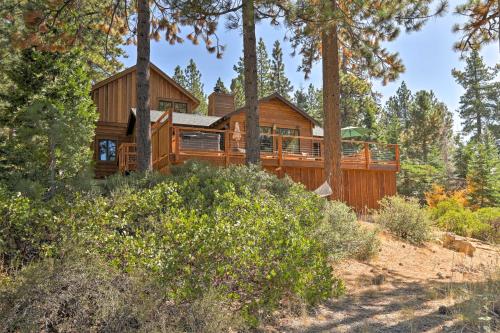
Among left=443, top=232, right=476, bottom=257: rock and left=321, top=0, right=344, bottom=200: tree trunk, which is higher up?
left=321, top=0, right=344, bottom=200: tree trunk

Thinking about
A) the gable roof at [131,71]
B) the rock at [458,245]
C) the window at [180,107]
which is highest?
the gable roof at [131,71]

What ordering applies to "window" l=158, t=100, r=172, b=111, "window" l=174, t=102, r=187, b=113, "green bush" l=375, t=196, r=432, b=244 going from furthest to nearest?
"window" l=174, t=102, r=187, b=113, "window" l=158, t=100, r=172, b=111, "green bush" l=375, t=196, r=432, b=244

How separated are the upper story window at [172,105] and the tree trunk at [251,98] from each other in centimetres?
1142

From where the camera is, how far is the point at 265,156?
1263cm

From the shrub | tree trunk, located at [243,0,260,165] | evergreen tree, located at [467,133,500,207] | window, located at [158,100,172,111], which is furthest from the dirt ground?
window, located at [158,100,172,111]

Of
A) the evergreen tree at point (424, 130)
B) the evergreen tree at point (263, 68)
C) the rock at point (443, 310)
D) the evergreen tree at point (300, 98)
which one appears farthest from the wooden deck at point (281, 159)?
the evergreen tree at point (300, 98)

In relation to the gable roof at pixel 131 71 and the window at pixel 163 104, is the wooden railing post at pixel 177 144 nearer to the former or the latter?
the gable roof at pixel 131 71

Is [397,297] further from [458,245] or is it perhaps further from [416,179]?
[416,179]

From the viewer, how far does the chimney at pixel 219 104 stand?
2033cm

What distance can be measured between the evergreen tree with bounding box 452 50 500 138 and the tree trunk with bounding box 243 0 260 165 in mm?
40562

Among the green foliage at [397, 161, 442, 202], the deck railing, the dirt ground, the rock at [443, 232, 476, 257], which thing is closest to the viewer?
the dirt ground

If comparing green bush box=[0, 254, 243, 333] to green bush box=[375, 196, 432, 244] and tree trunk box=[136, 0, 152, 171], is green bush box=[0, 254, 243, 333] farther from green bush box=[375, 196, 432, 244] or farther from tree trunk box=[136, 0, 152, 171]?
green bush box=[375, 196, 432, 244]

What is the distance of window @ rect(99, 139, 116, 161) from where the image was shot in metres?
18.1

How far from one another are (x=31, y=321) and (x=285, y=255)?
2.38 meters
